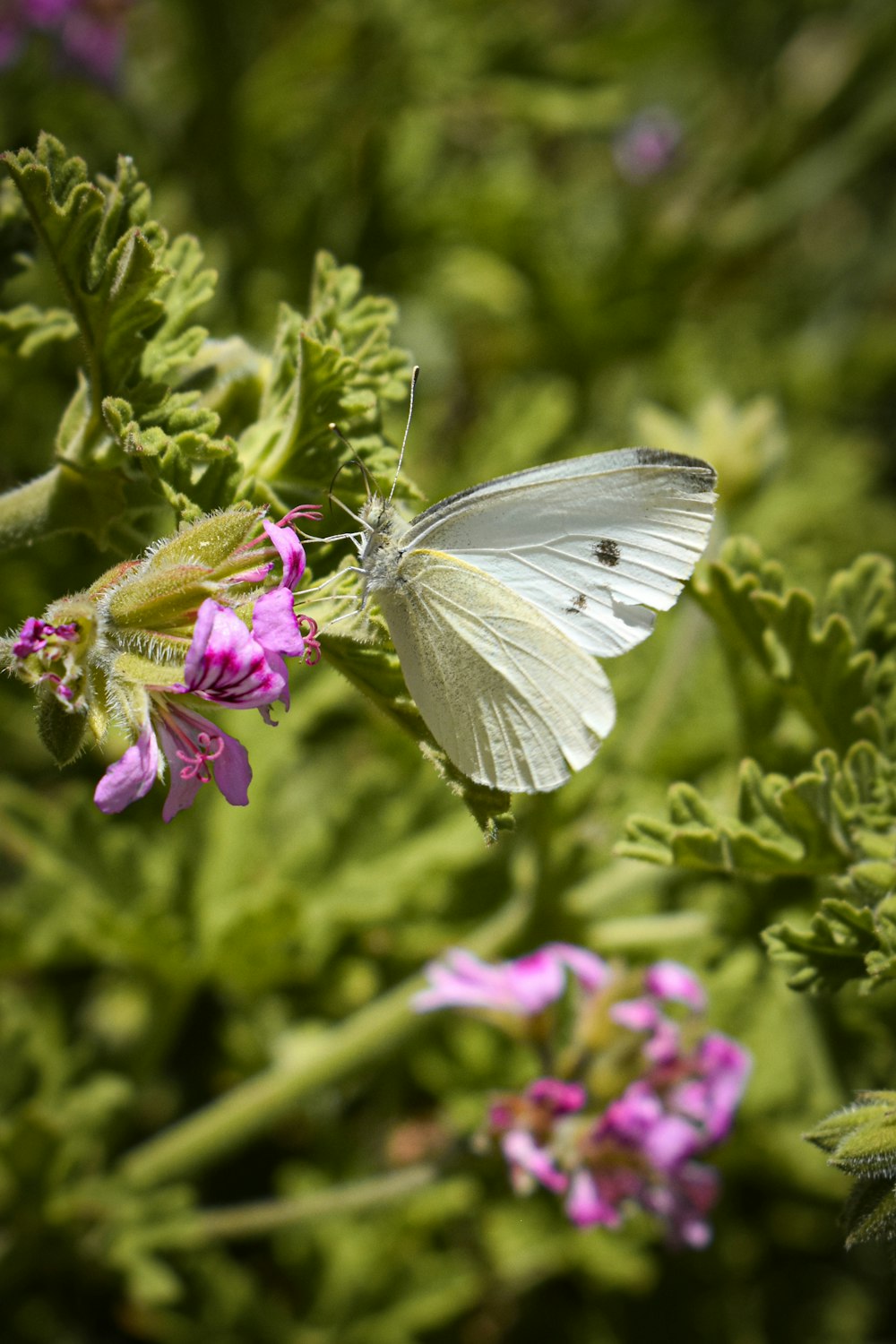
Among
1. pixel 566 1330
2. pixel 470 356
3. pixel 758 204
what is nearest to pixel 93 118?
pixel 470 356

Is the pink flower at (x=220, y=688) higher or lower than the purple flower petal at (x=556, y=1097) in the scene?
higher

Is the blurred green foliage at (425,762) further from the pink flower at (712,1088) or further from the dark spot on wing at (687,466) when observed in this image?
the dark spot on wing at (687,466)

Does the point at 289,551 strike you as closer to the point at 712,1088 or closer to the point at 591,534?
the point at 591,534

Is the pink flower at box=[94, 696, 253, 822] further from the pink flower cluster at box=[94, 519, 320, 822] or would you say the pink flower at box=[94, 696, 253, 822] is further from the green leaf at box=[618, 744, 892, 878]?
the green leaf at box=[618, 744, 892, 878]

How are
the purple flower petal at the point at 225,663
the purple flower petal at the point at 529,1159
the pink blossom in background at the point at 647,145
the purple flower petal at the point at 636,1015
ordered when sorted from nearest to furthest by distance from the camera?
1. the purple flower petal at the point at 225,663
2. the purple flower petal at the point at 529,1159
3. the purple flower petal at the point at 636,1015
4. the pink blossom in background at the point at 647,145

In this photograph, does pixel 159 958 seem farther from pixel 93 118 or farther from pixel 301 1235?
pixel 93 118

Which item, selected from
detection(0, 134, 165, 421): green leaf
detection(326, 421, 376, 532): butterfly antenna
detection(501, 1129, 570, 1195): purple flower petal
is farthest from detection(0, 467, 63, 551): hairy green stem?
detection(501, 1129, 570, 1195): purple flower petal

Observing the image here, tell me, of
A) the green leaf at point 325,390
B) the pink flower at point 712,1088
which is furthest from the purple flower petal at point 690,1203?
the green leaf at point 325,390
